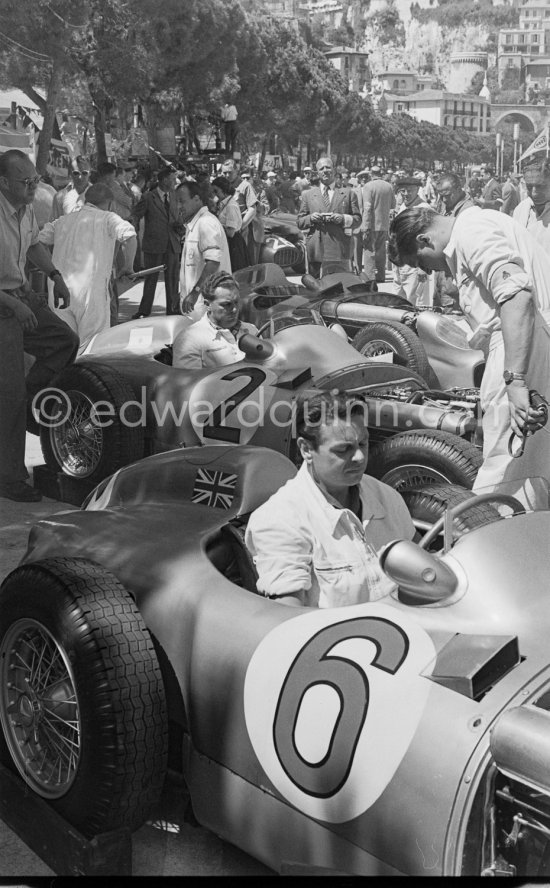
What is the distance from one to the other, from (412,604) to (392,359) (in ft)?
14.4

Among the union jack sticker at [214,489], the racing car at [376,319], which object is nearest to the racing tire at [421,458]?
the union jack sticker at [214,489]

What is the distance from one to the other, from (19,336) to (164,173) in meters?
5.06

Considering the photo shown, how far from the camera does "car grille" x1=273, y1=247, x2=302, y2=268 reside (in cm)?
1105

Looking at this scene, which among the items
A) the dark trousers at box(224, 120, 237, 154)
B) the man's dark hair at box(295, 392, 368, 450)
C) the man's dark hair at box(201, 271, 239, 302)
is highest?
the dark trousers at box(224, 120, 237, 154)

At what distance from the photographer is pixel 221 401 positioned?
5.33 meters

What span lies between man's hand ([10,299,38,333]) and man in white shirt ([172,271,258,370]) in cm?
87

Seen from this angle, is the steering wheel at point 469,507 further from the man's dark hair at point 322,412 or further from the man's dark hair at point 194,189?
the man's dark hair at point 194,189

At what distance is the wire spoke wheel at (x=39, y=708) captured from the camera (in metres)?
2.96

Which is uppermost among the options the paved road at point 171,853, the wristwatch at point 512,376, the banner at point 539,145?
the banner at point 539,145

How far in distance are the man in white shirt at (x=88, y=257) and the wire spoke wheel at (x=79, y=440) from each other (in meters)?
1.49

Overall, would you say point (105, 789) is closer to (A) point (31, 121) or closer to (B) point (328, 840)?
(B) point (328, 840)

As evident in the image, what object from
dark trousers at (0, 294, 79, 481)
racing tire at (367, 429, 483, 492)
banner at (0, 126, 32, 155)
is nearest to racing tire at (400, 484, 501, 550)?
racing tire at (367, 429, 483, 492)

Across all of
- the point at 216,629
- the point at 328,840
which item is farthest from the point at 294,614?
the point at 328,840

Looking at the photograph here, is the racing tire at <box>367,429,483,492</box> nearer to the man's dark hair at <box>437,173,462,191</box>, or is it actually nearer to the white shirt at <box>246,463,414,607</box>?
the white shirt at <box>246,463,414,607</box>
